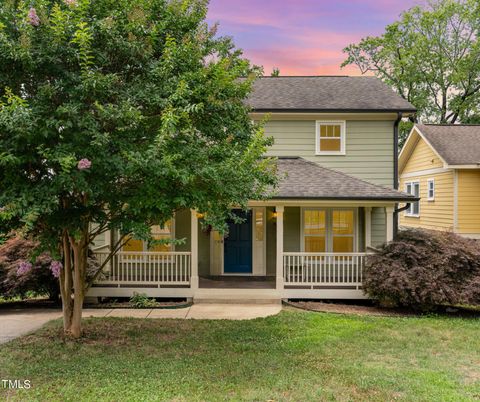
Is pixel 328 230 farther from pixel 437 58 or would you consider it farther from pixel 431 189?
pixel 437 58

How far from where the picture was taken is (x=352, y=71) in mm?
30438

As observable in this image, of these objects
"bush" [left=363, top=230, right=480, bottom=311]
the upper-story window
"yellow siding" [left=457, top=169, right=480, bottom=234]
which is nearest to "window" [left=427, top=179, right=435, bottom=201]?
"yellow siding" [left=457, top=169, right=480, bottom=234]

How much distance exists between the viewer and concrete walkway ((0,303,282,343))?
7.55 metres

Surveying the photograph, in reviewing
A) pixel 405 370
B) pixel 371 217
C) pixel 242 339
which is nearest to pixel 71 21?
pixel 242 339

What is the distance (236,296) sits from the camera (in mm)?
9227

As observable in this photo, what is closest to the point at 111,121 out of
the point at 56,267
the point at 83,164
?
the point at 83,164

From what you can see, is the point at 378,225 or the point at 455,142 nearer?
the point at 378,225

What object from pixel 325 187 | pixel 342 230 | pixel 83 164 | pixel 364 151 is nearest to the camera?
pixel 83 164

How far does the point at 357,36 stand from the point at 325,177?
23104 mm

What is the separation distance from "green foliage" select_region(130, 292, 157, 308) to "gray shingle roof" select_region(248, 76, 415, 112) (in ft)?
21.0

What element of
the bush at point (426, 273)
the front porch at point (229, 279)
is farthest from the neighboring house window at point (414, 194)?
the bush at point (426, 273)

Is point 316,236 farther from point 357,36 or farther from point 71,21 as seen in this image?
point 357,36

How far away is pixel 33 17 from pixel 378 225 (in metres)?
10.0

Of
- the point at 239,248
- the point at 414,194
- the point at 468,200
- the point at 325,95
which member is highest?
the point at 325,95
